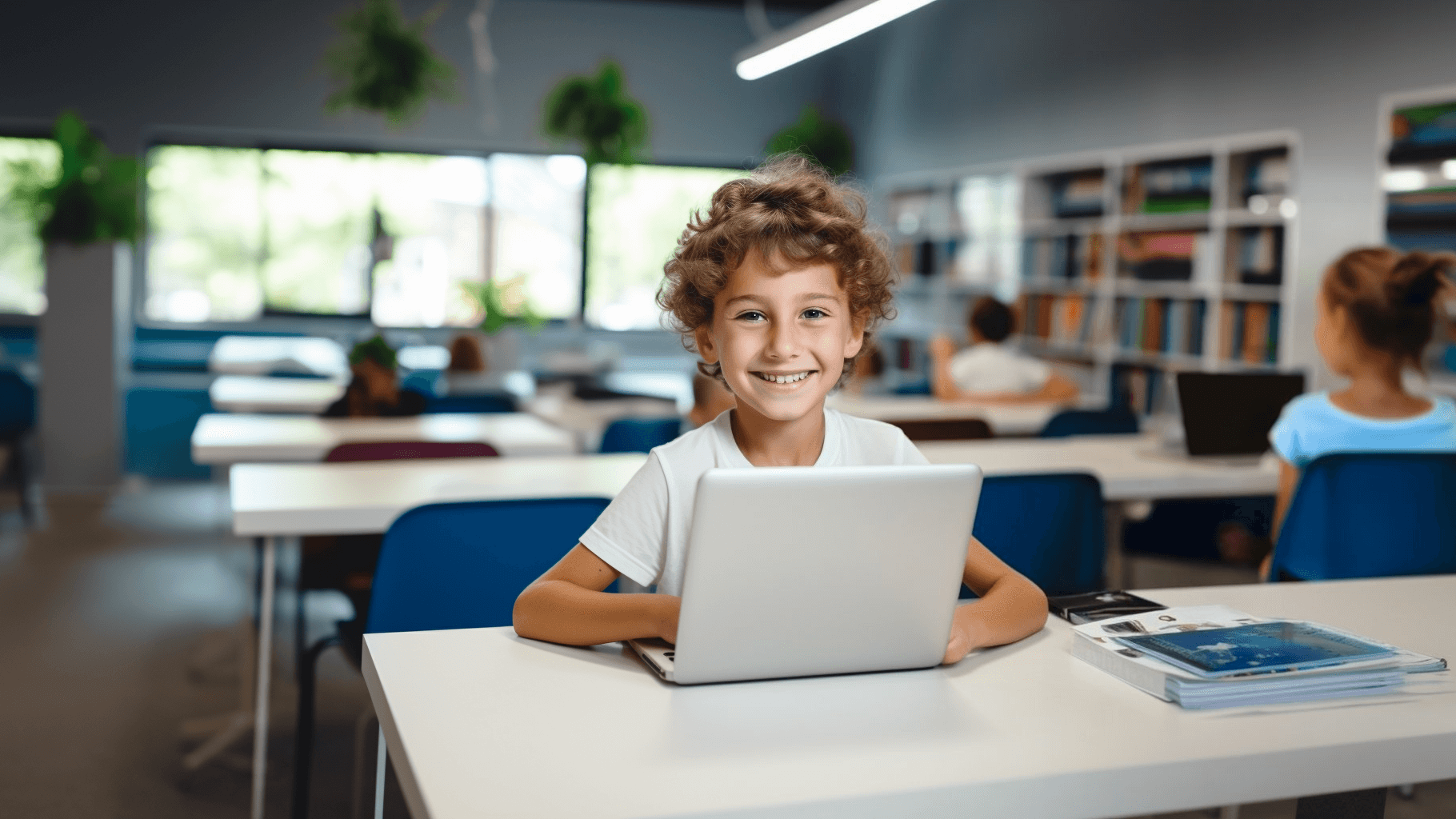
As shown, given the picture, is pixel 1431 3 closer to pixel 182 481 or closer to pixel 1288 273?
pixel 1288 273

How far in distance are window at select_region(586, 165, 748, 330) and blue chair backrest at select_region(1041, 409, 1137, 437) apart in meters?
5.68

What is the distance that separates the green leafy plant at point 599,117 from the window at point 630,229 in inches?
97.6

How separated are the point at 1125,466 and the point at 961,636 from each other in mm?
2015

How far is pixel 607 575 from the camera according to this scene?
142cm

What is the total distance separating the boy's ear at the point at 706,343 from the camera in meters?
1.55

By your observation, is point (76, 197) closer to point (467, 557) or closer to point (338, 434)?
point (338, 434)

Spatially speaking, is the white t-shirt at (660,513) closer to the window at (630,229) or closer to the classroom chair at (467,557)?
the classroom chair at (467,557)

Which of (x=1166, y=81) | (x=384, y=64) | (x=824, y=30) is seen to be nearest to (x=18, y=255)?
(x=384, y=64)

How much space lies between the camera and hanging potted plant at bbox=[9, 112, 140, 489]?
21.6ft

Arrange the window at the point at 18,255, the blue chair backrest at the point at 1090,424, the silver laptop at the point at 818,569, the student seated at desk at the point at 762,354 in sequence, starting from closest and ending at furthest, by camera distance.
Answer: the silver laptop at the point at 818,569, the student seated at desk at the point at 762,354, the blue chair backrest at the point at 1090,424, the window at the point at 18,255

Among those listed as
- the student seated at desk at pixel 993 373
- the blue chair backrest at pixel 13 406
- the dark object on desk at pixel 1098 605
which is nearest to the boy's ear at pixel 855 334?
the dark object on desk at pixel 1098 605

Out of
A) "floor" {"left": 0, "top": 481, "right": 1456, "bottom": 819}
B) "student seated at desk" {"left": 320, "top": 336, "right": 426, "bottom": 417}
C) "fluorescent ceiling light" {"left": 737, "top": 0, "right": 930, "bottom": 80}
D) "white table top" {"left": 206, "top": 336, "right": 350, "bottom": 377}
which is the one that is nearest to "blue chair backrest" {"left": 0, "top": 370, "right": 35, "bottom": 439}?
"floor" {"left": 0, "top": 481, "right": 1456, "bottom": 819}

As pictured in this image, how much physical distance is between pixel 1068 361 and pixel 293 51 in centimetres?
556

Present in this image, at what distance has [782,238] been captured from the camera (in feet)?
4.64
